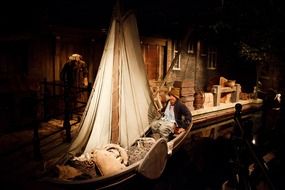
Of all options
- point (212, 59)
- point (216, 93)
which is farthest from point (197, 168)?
point (212, 59)

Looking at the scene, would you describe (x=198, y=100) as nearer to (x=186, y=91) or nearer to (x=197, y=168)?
(x=186, y=91)

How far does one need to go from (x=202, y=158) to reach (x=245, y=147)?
619 centimetres

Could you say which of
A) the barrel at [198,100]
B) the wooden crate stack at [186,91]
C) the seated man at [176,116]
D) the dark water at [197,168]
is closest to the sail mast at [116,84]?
the dark water at [197,168]

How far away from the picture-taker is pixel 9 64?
8562mm

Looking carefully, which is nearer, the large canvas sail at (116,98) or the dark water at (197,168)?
the large canvas sail at (116,98)

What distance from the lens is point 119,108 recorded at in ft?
21.3

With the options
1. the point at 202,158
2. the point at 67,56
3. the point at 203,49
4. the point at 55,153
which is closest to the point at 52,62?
the point at 67,56

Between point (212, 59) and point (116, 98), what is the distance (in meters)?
14.1

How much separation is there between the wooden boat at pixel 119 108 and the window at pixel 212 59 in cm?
1267

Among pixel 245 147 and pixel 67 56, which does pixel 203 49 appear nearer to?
pixel 67 56

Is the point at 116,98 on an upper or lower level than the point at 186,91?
upper

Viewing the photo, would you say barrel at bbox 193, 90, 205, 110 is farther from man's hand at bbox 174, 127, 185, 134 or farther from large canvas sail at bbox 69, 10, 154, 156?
large canvas sail at bbox 69, 10, 154, 156

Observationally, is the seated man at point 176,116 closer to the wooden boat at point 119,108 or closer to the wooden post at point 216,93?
the wooden boat at point 119,108

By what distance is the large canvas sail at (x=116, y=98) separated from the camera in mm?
6234
